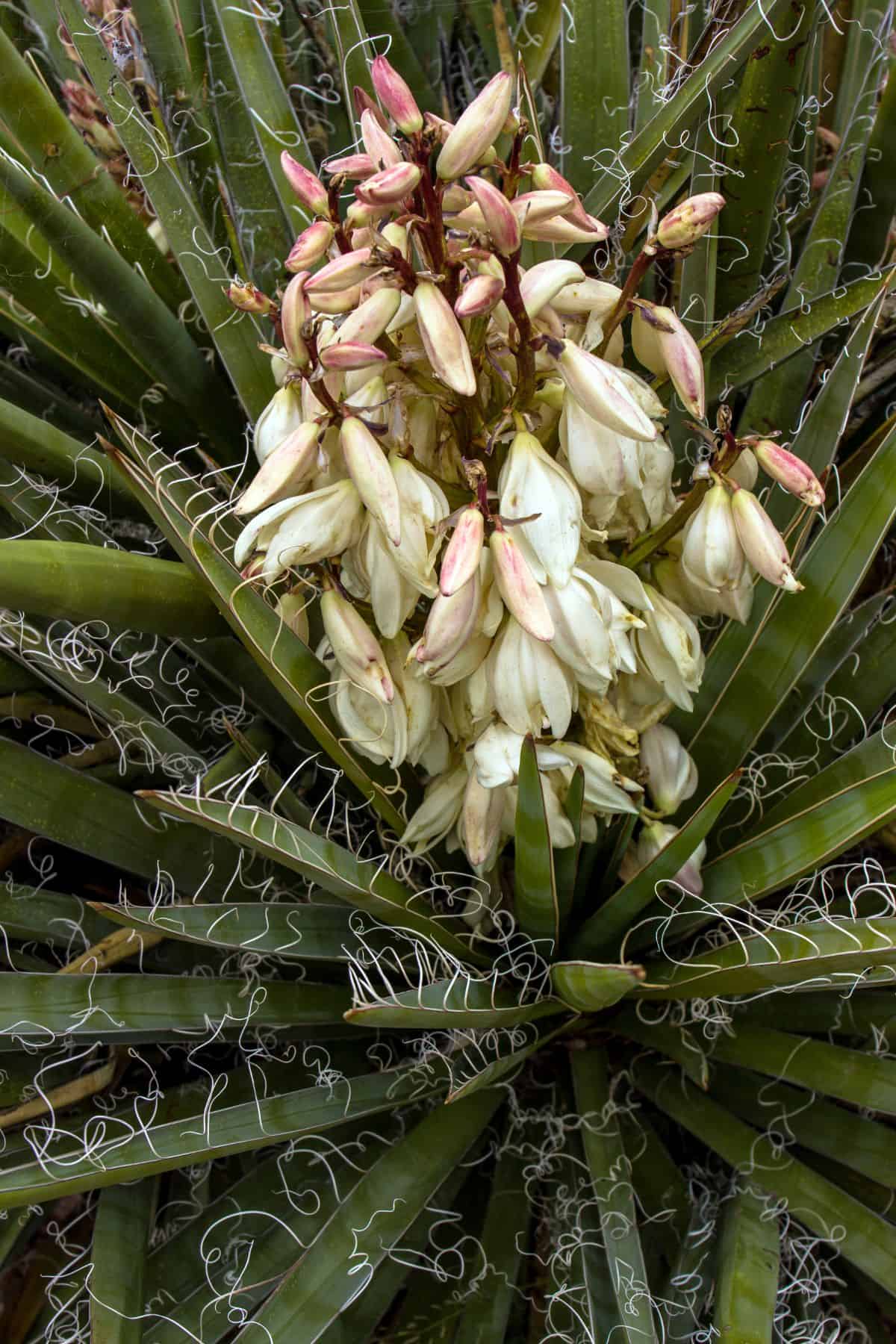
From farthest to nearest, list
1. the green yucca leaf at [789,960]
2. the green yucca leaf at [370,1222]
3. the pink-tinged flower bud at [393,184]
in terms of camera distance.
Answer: the green yucca leaf at [370,1222]
the green yucca leaf at [789,960]
the pink-tinged flower bud at [393,184]

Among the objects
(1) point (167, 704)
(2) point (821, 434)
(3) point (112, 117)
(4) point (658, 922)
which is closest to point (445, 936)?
(4) point (658, 922)

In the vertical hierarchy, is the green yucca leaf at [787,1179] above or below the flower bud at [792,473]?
below

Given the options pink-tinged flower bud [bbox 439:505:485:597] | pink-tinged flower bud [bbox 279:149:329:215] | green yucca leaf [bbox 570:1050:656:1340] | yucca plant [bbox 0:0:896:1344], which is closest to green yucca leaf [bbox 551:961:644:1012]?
yucca plant [bbox 0:0:896:1344]

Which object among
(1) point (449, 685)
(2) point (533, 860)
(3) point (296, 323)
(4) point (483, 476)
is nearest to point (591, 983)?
(2) point (533, 860)

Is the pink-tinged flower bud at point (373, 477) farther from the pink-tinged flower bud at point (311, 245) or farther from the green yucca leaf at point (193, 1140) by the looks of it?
A: the green yucca leaf at point (193, 1140)

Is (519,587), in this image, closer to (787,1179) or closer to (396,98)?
(396,98)

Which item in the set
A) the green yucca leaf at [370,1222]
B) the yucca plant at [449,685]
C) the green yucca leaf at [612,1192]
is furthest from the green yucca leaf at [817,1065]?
the green yucca leaf at [370,1222]
